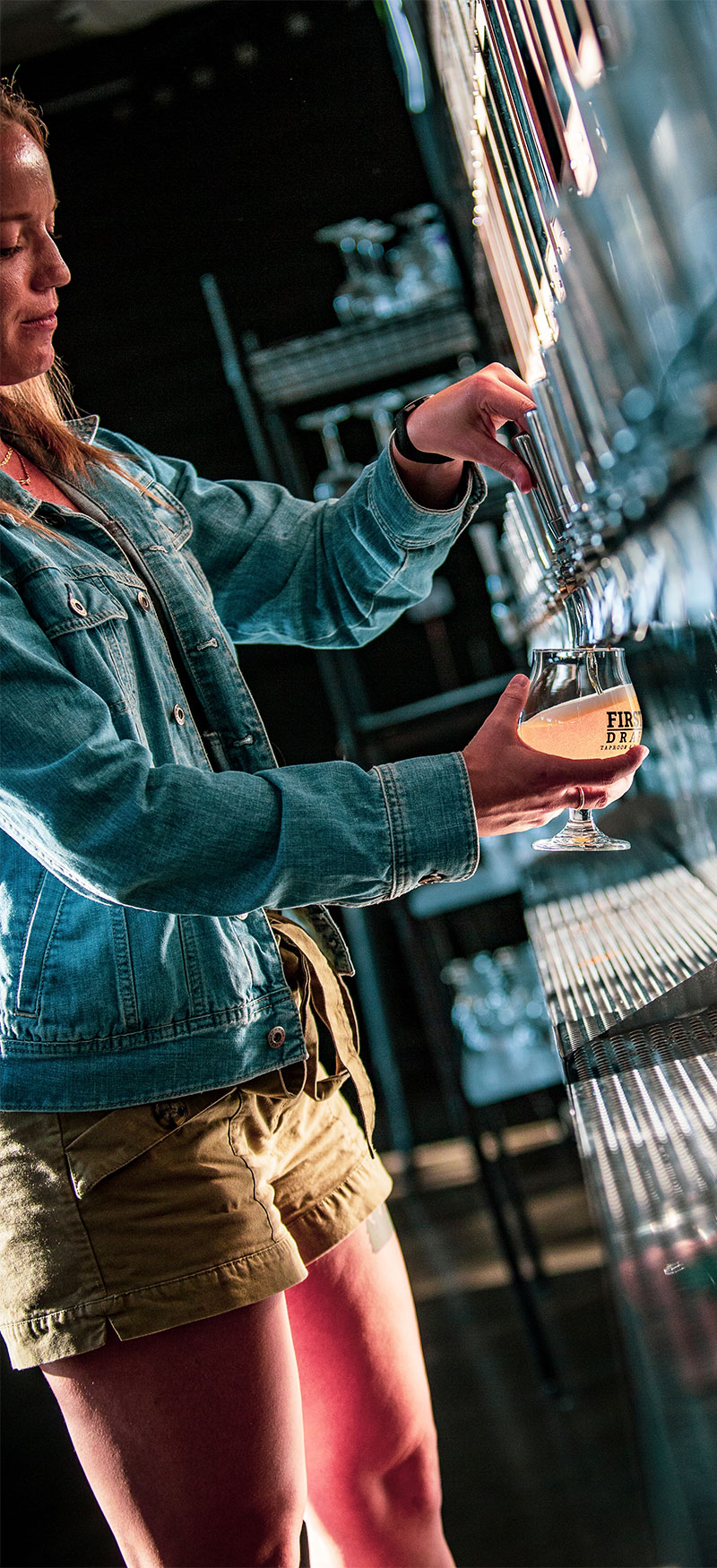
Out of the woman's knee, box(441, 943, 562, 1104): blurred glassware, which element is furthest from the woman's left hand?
box(441, 943, 562, 1104): blurred glassware

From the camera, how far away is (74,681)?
1.00 m

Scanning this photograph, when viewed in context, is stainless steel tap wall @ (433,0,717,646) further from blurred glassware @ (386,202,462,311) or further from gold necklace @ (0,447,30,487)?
blurred glassware @ (386,202,462,311)

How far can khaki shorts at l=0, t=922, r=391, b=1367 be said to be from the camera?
3.32 feet

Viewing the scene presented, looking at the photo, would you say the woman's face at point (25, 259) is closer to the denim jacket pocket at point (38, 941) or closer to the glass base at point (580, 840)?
the denim jacket pocket at point (38, 941)

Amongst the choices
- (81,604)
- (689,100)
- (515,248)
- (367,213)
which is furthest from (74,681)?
(367,213)

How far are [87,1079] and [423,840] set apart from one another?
1.17 feet

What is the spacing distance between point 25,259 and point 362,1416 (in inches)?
A: 46.1

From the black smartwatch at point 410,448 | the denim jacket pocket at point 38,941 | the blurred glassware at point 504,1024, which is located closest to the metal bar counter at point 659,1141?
the denim jacket pocket at point 38,941

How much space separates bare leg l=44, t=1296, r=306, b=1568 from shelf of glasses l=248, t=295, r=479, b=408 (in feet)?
6.45

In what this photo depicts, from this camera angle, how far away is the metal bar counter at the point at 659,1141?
1.94 ft

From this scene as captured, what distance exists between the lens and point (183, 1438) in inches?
39.7

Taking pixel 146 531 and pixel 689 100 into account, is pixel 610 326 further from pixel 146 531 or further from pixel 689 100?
pixel 146 531

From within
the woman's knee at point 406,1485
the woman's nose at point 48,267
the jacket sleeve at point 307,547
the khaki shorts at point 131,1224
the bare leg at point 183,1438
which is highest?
the woman's nose at point 48,267

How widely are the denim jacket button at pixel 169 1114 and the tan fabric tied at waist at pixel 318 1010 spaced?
0.41ft
